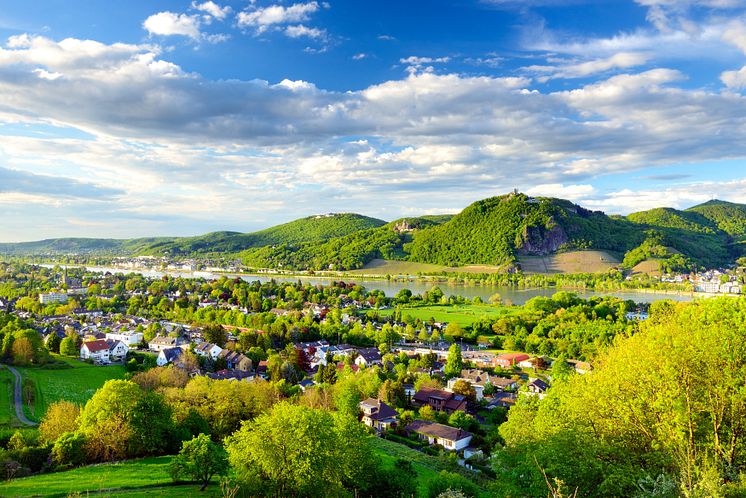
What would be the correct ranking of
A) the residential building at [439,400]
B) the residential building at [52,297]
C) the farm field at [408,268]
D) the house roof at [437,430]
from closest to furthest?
the house roof at [437,430]
the residential building at [439,400]
the residential building at [52,297]
the farm field at [408,268]

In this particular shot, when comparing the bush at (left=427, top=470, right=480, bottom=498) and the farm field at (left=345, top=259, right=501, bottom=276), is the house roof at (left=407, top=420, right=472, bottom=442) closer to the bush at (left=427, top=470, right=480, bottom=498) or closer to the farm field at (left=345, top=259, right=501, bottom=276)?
the bush at (left=427, top=470, right=480, bottom=498)

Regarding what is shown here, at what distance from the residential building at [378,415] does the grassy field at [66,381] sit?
12355 mm

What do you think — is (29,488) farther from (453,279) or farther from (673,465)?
(453,279)

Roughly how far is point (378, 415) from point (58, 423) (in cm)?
1246

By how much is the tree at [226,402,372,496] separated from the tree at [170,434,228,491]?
1.76 m

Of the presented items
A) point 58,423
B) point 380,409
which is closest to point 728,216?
point 380,409

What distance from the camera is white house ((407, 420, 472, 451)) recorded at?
19438 millimetres

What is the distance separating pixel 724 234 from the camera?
531ft

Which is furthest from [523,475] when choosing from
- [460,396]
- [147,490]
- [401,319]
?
[401,319]

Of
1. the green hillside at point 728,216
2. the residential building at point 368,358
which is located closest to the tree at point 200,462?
the residential building at point 368,358

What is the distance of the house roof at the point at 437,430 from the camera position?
1970 centimetres

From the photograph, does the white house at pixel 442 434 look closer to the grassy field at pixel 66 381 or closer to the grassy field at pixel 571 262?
the grassy field at pixel 66 381

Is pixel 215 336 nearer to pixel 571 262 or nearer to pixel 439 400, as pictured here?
pixel 439 400

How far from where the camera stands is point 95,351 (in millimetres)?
32344
